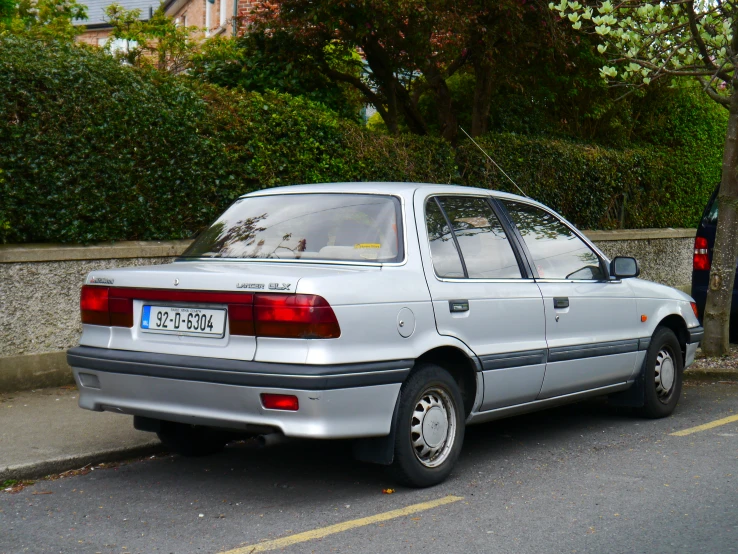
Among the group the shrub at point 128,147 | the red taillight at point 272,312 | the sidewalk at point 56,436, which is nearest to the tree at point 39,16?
the shrub at point 128,147

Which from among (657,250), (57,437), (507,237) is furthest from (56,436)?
(657,250)

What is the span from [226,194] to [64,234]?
1.77m

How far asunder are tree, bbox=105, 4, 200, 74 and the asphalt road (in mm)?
5760

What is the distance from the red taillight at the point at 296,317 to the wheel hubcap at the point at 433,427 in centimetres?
85

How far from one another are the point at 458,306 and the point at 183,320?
1570 millimetres

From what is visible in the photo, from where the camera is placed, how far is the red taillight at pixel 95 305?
556 cm

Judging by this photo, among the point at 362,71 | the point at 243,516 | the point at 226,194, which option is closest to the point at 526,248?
the point at 243,516

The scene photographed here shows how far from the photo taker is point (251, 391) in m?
4.91

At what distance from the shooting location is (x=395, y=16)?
12.3 m

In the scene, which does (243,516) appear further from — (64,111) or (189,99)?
(189,99)

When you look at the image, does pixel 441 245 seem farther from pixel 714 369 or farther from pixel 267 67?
pixel 267 67

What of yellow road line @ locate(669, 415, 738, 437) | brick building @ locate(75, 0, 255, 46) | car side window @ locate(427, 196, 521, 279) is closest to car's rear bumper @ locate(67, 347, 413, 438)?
car side window @ locate(427, 196, 521, 279)

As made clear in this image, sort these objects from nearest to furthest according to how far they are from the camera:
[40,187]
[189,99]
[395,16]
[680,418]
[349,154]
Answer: [680,418] → [40,187] → [189,99] → [349,154] → [395,16]

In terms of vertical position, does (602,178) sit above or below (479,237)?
above
